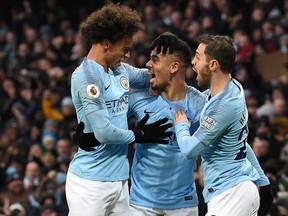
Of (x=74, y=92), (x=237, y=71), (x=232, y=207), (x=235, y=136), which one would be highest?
(x=74, y=92)

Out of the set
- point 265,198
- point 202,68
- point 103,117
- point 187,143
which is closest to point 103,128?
point 103,117

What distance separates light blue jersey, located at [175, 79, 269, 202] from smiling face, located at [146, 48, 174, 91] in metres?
0.48

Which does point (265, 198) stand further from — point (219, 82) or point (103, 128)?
point (103, 128)

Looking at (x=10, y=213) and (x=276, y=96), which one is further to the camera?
(x=276, y=96)

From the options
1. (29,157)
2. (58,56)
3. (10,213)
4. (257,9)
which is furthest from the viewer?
(58,56)

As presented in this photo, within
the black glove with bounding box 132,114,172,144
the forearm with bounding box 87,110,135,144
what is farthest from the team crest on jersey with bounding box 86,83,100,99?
the black glove with bounding box 132,114,172,144

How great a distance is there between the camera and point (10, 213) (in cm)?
934

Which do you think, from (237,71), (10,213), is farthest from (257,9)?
(10,213)

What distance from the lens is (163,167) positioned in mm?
6305

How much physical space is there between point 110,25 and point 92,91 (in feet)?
1.69

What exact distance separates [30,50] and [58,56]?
1.17 metres

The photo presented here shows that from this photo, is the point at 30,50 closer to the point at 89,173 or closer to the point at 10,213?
the point at 10,213

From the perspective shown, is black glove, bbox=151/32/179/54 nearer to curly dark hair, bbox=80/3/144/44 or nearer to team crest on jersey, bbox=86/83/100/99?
curly dark hair, bbox=80/3/144/44

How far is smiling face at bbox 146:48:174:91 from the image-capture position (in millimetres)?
6297
